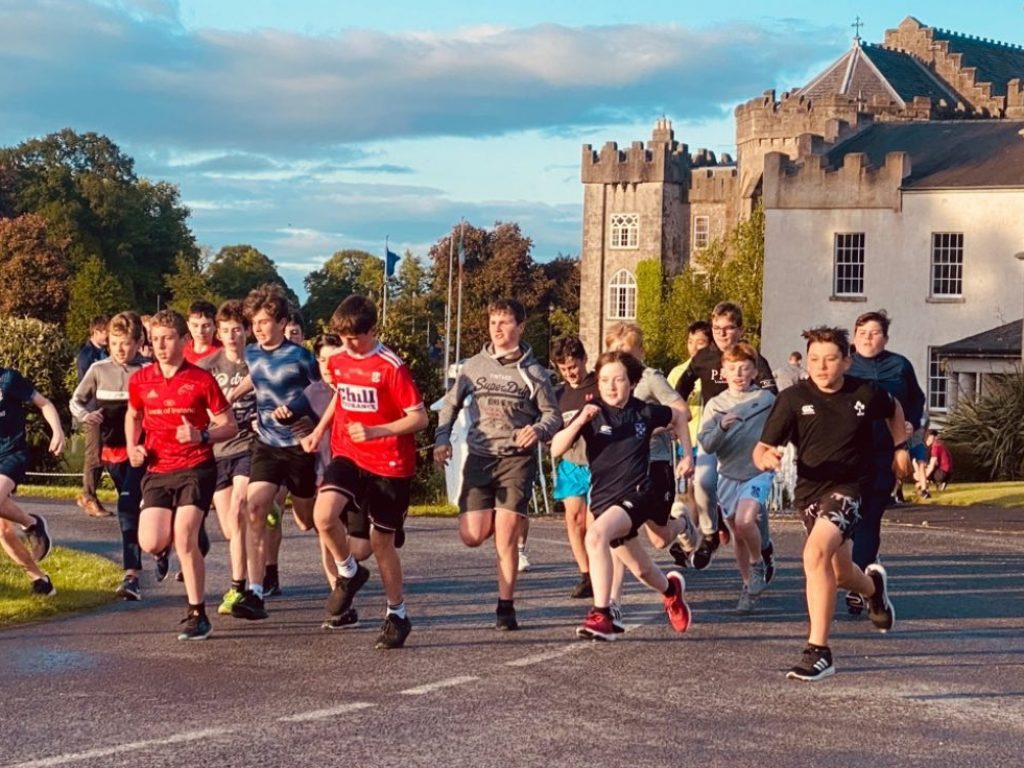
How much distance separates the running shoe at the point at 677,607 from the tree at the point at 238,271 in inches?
3998

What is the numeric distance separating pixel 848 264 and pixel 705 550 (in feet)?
142

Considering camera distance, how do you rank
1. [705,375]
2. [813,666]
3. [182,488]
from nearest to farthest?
[813,666], [182,488], [705,375]

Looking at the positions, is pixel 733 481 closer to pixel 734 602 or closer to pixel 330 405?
pixel 734 602

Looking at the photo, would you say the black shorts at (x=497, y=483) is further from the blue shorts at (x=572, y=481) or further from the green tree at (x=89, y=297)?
the green tree at (x=89, y=297)

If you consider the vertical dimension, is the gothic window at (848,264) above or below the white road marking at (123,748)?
above

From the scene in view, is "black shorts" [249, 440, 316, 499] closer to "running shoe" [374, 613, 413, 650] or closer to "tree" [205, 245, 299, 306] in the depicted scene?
"running shoe" [374, 613, 413, 650]

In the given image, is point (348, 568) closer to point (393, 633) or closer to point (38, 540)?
point (393, 633)

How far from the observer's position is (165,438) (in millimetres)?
11484

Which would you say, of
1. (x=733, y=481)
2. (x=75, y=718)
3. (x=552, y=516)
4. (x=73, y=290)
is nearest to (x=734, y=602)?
(x=733, y=481)

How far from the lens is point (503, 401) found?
11.6 meters

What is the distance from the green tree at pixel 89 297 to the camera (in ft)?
301

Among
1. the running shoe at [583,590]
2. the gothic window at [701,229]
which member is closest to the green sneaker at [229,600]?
the running shoe at [583,590]

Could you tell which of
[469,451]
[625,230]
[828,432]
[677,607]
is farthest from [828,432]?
[625,230]

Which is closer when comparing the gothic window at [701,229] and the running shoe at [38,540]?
the running shoe at [38,540]
